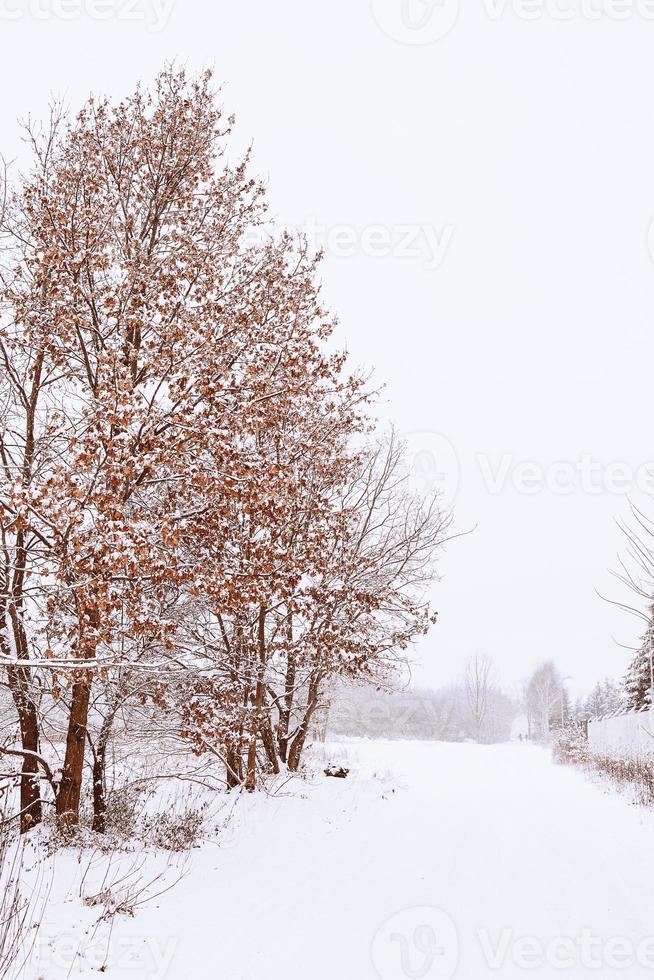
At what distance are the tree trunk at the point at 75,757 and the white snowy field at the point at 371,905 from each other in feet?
2.67

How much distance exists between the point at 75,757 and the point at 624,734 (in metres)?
20.3

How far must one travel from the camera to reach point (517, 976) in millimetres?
4320

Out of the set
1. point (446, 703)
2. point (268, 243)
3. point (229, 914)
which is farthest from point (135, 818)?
point (446, 703)

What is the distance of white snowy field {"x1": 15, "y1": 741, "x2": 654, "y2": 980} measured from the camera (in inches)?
169

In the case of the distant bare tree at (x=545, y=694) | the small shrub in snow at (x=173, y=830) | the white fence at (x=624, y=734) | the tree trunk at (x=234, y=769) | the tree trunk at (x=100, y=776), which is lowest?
the distant bare tree at (x=545, y=694)

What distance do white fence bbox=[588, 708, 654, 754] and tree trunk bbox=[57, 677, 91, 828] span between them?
1398cm

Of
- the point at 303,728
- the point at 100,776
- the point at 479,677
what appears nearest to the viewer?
the point at 100,776

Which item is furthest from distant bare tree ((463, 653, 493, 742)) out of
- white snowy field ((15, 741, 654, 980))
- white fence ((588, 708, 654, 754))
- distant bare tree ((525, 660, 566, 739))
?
white snowy field ((15, 741, 654, 980))

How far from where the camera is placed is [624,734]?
21359 millimetres

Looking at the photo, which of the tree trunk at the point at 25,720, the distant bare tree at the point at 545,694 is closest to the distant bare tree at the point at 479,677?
the distant bare tree at the point at 545,694

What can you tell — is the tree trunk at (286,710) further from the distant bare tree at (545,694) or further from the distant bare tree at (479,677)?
the distant bare tree at (479,677)

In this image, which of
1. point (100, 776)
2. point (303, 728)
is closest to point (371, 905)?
point (100, 776)

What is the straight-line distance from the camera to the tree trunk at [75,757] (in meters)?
6.63

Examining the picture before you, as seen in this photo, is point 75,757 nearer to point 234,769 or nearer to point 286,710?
point 234,769
